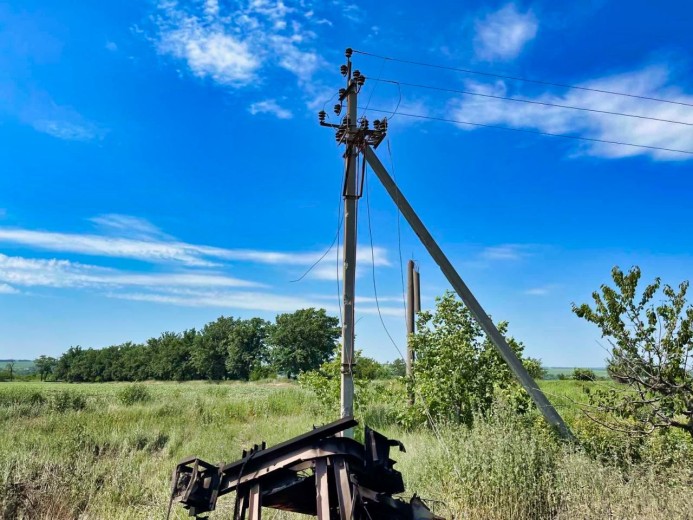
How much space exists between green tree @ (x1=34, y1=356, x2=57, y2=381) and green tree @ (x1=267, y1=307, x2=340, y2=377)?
38304 millimetres

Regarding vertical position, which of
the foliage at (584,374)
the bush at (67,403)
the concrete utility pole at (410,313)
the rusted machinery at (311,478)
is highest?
the concrete utility pole at (410,313)

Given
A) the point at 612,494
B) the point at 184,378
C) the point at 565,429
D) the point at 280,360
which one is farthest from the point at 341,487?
the point at 184,378

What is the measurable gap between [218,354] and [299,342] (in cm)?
1423

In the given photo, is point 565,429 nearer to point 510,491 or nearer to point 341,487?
point 510,491

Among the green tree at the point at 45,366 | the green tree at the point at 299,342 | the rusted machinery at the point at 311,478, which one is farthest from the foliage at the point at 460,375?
the green tree at the point at 45,366

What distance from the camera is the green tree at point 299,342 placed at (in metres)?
64.6

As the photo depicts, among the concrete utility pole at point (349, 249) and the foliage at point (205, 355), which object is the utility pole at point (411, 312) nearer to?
the concrete utility pole at point (349, 249)

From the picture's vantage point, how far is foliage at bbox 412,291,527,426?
10.6 m

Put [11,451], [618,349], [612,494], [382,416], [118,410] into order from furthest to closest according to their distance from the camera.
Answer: [118,410] < [382,416] < [11,451] < [618,349] < [612,494]

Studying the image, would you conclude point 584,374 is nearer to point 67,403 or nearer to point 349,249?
point 349,249

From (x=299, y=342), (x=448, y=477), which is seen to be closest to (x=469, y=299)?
(x=448, y=477)

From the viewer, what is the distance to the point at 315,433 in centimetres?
348

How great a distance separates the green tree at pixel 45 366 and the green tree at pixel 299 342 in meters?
38.3

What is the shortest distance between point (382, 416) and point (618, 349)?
9.21 metres
